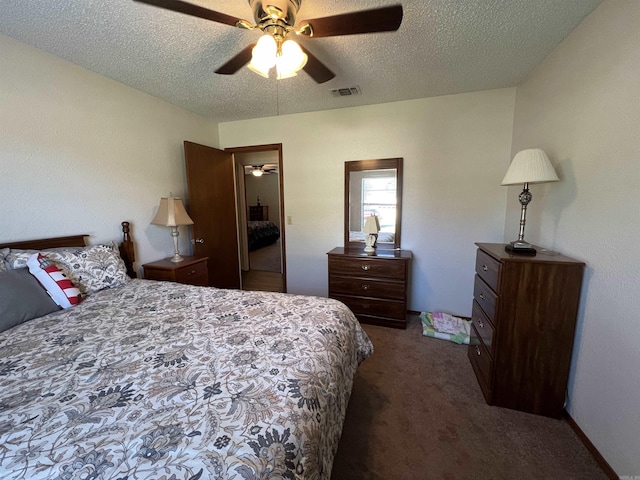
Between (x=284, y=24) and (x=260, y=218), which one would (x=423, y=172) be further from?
(x=260, y=218)

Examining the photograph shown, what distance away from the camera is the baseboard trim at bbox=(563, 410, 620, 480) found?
127cm

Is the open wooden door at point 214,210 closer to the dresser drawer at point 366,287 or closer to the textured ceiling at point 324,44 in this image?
the textured ceiling at point 324,44

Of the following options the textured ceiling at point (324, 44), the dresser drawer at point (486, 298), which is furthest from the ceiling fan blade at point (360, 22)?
the dresser drawer at point (486, 298)

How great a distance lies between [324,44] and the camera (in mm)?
1858

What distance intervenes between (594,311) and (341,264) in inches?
75.6

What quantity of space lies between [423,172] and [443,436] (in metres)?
2.38

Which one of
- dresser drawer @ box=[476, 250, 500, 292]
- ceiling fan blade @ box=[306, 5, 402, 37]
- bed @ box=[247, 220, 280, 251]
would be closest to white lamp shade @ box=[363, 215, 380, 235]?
dresser drawer @ box=[476, 250, 500, 292]

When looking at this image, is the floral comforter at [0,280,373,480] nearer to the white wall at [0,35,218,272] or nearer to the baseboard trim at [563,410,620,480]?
the white wall at [0,35,218,272]

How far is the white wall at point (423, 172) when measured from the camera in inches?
106

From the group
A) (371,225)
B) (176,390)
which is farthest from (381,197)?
(176,390)

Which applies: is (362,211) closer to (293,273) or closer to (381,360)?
(293,273)

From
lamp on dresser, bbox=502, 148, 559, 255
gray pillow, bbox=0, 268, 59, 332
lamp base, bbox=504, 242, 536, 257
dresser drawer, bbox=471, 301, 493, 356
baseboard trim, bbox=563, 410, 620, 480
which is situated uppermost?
lamp on dresser, bbox=502, 148, 559, 255

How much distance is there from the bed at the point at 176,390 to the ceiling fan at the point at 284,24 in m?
1.42

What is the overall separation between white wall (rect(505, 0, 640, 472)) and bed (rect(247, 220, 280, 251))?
5708mm
